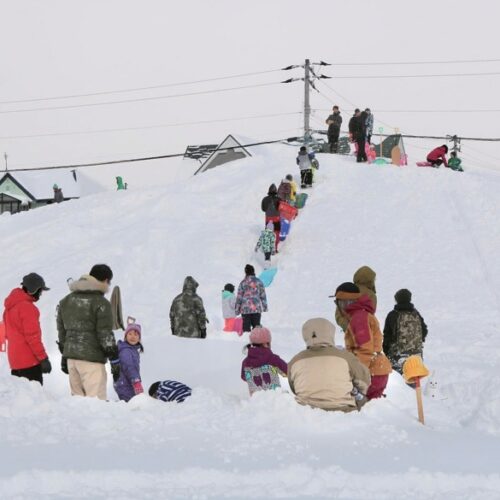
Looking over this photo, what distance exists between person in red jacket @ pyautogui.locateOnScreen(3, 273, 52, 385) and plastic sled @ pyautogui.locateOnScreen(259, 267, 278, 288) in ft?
32.0

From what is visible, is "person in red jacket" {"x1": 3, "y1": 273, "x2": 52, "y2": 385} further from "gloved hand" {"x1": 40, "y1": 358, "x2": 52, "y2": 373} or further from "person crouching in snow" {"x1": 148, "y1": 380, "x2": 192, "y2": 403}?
"person crouching in snow" {"x1": 148, "y1": 380, "x2": 192, "y2": 403}

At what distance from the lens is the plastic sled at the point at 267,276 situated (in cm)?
1645

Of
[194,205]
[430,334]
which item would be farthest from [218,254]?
[430,334]

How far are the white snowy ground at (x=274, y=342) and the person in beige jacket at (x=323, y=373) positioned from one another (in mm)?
158

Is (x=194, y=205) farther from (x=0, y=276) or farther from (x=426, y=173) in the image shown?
(x=426, y=173)

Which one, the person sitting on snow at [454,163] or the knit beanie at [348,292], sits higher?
the person sitting on snow at [454,163]

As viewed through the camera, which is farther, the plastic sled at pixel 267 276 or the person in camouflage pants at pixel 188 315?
the plastic sled at pixel 267 276

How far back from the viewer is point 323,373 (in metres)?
5.85

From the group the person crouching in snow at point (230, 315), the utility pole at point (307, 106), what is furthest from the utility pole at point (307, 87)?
the person crouching in snow at point (230, 315)

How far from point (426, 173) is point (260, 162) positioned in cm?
727

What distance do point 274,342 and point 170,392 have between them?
15.8 ft

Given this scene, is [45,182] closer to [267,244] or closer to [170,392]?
[267,244]

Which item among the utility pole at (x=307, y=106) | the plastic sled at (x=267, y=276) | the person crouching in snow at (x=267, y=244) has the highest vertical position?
the utility pole at (x=307, y=106)

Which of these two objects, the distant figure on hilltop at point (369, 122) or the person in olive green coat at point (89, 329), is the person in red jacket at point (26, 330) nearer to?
the person in olive green coat at point (89, 329)
